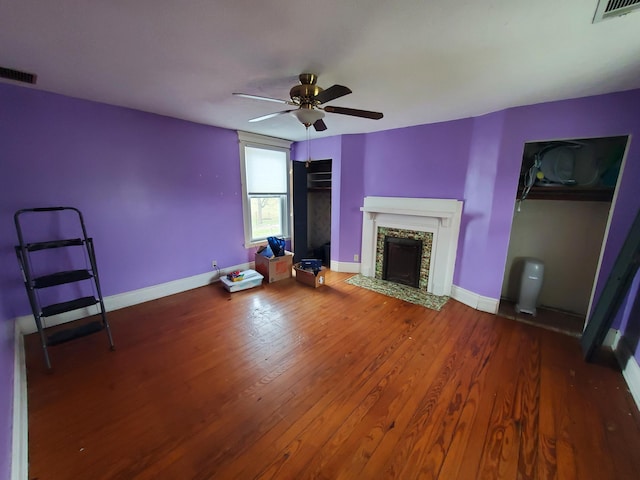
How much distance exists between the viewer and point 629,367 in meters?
1.92

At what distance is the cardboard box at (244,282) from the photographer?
3.40 meters

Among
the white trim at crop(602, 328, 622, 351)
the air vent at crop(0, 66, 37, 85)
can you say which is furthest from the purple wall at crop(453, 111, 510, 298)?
the air vent at crop(0, 66, 37, 85)

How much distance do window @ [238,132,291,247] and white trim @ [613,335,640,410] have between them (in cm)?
426

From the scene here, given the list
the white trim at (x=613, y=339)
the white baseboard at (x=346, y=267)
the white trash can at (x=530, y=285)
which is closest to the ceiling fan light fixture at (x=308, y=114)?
the white baseboard at (x=346, y=267)

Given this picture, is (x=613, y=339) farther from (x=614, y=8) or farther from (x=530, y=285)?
(x=614, y=8)

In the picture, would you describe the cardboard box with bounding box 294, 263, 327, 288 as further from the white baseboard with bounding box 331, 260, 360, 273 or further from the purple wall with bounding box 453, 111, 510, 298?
the purple wall with bounding box 453, 111, 510, 298

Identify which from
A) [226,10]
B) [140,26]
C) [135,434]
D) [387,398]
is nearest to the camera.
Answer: [226,10]

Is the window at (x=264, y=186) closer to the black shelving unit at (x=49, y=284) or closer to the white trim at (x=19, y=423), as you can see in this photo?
the black shelving unit at (x=49, y=284)

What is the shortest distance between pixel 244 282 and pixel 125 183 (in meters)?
1.83

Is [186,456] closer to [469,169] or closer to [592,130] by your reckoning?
[469,169]

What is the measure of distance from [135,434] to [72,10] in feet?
7.63

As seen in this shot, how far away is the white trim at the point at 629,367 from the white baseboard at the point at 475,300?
0.93 m

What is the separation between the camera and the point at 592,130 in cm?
220

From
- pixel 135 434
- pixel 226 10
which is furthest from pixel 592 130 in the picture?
pixel 135 434
